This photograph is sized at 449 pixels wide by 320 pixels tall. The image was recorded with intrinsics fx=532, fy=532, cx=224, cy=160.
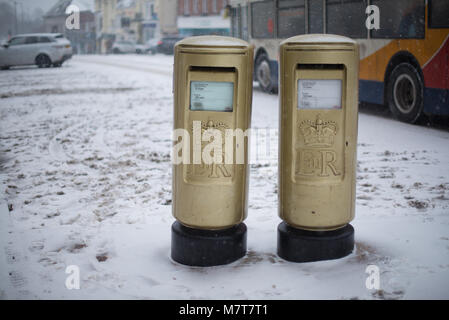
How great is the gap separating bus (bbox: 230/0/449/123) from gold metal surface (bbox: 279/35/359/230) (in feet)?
17.5

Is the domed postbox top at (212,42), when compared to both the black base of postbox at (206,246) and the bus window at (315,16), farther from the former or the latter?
the bus window at (315,16)

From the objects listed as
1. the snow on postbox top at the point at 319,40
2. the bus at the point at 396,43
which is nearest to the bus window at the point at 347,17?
the bus at the point at 396,43

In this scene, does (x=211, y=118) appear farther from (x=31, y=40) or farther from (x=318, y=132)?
(x=31, y=40)

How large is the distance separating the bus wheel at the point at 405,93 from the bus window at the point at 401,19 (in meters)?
0.56

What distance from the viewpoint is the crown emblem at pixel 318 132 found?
11.9 ft

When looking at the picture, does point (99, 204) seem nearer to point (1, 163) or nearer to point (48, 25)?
point (1, 163)

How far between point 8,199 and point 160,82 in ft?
45.3

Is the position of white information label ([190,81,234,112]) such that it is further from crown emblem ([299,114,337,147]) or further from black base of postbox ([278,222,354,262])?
black base of postbox ([278,222,354,262])

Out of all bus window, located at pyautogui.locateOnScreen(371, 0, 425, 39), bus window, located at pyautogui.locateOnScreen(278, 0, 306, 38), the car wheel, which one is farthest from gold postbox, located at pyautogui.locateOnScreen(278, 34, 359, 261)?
the car wheel

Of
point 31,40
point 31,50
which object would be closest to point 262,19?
point 31,50

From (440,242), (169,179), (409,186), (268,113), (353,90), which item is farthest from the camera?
(268,113)

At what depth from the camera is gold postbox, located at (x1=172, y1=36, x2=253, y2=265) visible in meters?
3.50

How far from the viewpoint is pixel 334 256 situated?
3807mm

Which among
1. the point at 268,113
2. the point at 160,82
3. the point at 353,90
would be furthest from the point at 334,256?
the point at 160,82
